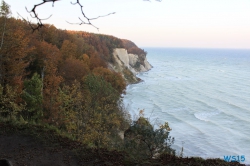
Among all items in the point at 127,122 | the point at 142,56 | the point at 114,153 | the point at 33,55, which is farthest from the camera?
the point at 142,56

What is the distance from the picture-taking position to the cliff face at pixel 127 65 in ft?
232

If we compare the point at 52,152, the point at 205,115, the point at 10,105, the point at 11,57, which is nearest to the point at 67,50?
the point at 11,57

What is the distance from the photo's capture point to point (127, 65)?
276ft

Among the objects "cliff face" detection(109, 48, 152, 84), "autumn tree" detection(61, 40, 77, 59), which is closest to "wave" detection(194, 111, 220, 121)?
"autumn tree" detection(61, 40, 77, 59)

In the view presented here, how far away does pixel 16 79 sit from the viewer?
2264cm

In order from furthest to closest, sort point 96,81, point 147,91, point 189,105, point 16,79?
1. point 147,91
2. point 189,105
3. point 96,81
4. point 16,79

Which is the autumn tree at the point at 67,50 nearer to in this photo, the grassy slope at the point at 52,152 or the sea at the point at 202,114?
the sea at the point at 202,114

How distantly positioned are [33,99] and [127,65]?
64.7 metres

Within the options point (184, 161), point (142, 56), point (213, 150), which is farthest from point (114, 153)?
point (142, 56)

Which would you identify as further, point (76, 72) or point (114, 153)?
point (76, 72)

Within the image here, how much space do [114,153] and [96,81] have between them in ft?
55.4

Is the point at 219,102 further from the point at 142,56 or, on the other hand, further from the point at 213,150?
the point at 142,56

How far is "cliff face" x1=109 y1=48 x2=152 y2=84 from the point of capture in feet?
232

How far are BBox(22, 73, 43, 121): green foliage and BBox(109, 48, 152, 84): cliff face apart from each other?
4331 centimetres
